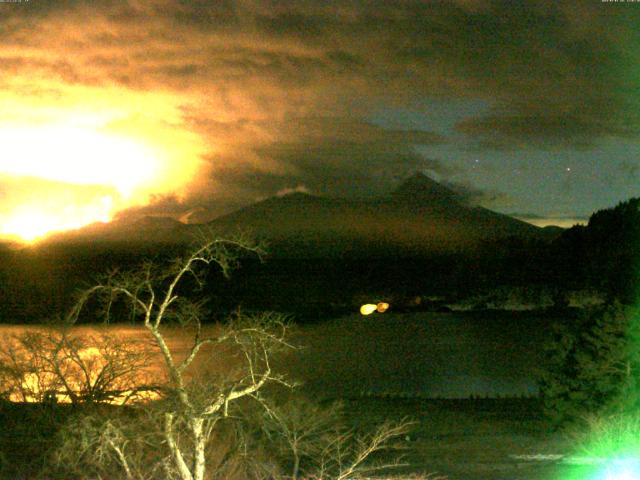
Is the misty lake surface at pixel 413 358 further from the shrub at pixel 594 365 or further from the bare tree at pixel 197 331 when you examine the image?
the bare tree at pixel 197 331

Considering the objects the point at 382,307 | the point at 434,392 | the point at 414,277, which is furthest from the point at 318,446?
the point at 414,277

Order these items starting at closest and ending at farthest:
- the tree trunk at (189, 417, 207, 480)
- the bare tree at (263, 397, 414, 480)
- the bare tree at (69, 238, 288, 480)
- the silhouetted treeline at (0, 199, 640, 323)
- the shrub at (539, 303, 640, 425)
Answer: the bare tree at (69, 238, 288, 480), the tree trunk at (189, 417, 207, 480), the bare tree at (263, 397, 414, 480), the shrub at (539, 303, 640, 425), the silhouetted treeline at (0, 199, 640, 323)

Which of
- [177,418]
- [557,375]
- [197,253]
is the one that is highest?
[197,253]

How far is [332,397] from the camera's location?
79.4 ft

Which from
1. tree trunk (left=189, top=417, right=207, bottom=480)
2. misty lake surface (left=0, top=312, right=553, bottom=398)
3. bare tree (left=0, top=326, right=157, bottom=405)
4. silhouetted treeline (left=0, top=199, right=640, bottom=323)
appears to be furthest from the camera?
silhouetted treeline (left=0, top=199, right=640, bottom=323)

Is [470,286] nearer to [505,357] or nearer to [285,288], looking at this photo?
[285,288]

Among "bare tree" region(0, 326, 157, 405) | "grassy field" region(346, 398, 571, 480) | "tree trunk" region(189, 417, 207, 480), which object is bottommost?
"grassy field" region(346, 398, 571, 480)

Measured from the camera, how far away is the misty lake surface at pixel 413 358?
27.6 meters

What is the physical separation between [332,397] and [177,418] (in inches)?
669

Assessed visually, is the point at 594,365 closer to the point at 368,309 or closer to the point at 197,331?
the point at 197,331

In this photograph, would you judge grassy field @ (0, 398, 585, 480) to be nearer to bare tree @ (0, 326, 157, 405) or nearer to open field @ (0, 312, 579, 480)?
open field @ (0, 312, 579, 480)

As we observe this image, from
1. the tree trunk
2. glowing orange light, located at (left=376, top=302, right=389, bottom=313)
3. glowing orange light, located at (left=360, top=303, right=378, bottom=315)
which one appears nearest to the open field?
the tree trunk

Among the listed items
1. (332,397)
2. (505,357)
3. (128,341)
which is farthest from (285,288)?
(128,341)

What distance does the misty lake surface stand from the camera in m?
27.6
